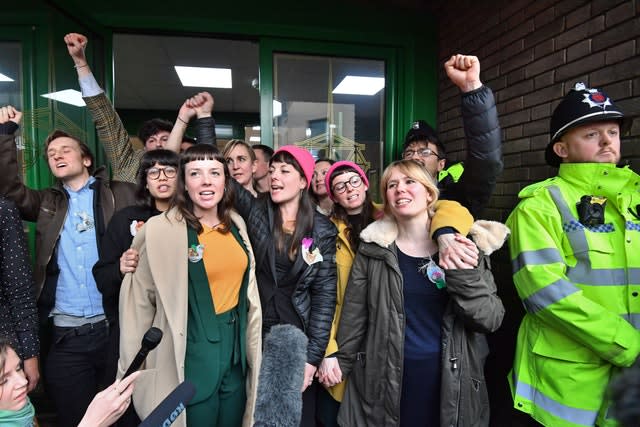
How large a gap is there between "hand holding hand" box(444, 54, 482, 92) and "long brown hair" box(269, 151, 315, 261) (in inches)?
36.6

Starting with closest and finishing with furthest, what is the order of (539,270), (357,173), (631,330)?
1. (631,330)
2. (539,270)
3. (357,173)

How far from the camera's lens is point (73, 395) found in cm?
226

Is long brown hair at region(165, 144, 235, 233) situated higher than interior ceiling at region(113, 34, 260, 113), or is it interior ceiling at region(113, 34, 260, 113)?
interior ceiling at region(113, 34, 260, 113)

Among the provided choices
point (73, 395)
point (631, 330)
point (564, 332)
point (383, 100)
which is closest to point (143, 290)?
point (73, 395)

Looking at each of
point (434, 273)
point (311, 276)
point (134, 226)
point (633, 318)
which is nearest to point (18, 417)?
point (134, 226)

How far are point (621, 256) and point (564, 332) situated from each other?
42 centimetres

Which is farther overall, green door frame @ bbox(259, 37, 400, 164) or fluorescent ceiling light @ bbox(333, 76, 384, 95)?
fluorescent ceiling light @ bbox(333, 76, 384, 95)

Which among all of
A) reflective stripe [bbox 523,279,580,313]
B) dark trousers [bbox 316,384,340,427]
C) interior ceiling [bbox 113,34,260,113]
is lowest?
dark trousers [bbox 316,384,340,427]

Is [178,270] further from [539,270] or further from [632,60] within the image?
[632,60]

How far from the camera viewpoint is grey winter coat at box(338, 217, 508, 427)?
5.63 ft

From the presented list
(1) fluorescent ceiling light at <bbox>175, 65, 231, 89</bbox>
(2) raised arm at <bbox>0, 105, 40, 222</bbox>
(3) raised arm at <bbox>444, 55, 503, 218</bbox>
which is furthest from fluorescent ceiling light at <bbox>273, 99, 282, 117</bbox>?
(1) fluorescent ceiling light at <bbox>175, 65, 231, 89</bbox>

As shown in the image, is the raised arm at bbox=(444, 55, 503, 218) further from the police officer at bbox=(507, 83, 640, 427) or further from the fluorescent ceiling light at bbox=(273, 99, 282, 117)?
the fluorescent ceiling light at bbox=(273, 99, 282, 117)

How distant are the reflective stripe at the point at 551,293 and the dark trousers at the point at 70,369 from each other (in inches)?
92.6

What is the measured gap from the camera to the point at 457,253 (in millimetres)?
1655
